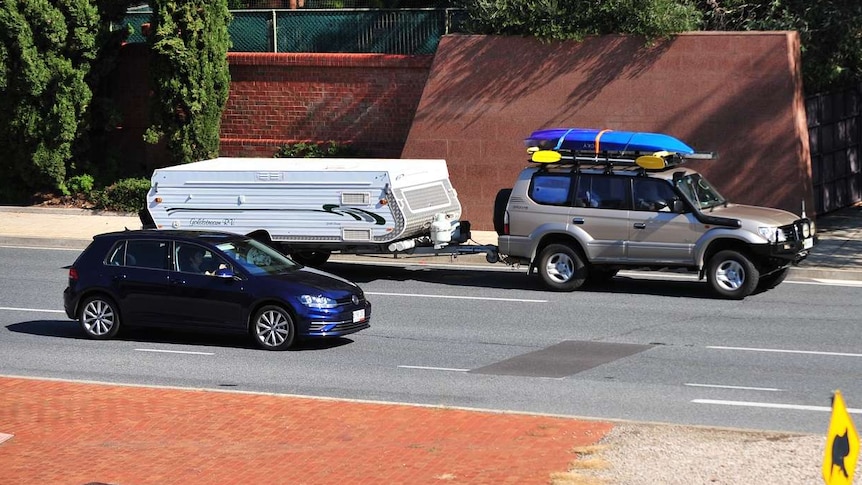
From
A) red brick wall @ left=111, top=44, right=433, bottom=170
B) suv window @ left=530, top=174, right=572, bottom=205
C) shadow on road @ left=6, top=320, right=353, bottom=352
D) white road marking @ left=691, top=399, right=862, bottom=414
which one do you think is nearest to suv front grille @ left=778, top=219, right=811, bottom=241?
suv window @ left=530, top=174, right=572, bottom=205

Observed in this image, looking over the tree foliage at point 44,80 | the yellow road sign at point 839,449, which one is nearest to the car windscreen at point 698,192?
the yellow road sign at point 839,449

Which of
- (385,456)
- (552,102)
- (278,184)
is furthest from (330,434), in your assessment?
(552,102)

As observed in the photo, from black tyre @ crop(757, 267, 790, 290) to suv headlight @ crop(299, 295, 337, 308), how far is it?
24.1 feet

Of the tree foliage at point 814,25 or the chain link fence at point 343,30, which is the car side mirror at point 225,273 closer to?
the chain link fence at point 343,30

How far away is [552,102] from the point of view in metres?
25.0

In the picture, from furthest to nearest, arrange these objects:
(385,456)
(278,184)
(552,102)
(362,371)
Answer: (552,102) → (278,184) → (362,371) → (385,456)

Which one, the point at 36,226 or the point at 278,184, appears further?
the point at 36,226

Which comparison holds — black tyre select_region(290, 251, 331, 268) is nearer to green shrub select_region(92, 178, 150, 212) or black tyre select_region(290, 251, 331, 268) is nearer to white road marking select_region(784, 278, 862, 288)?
white road marking select_region(784, 278, 862, 288)

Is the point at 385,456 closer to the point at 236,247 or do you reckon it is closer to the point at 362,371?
the point at 362,371

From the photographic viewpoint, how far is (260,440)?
10586 mm

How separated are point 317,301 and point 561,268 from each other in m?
5.46

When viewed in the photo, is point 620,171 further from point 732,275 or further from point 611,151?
point 732,275

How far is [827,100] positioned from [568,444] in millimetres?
18607

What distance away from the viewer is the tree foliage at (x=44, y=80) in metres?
27.9
